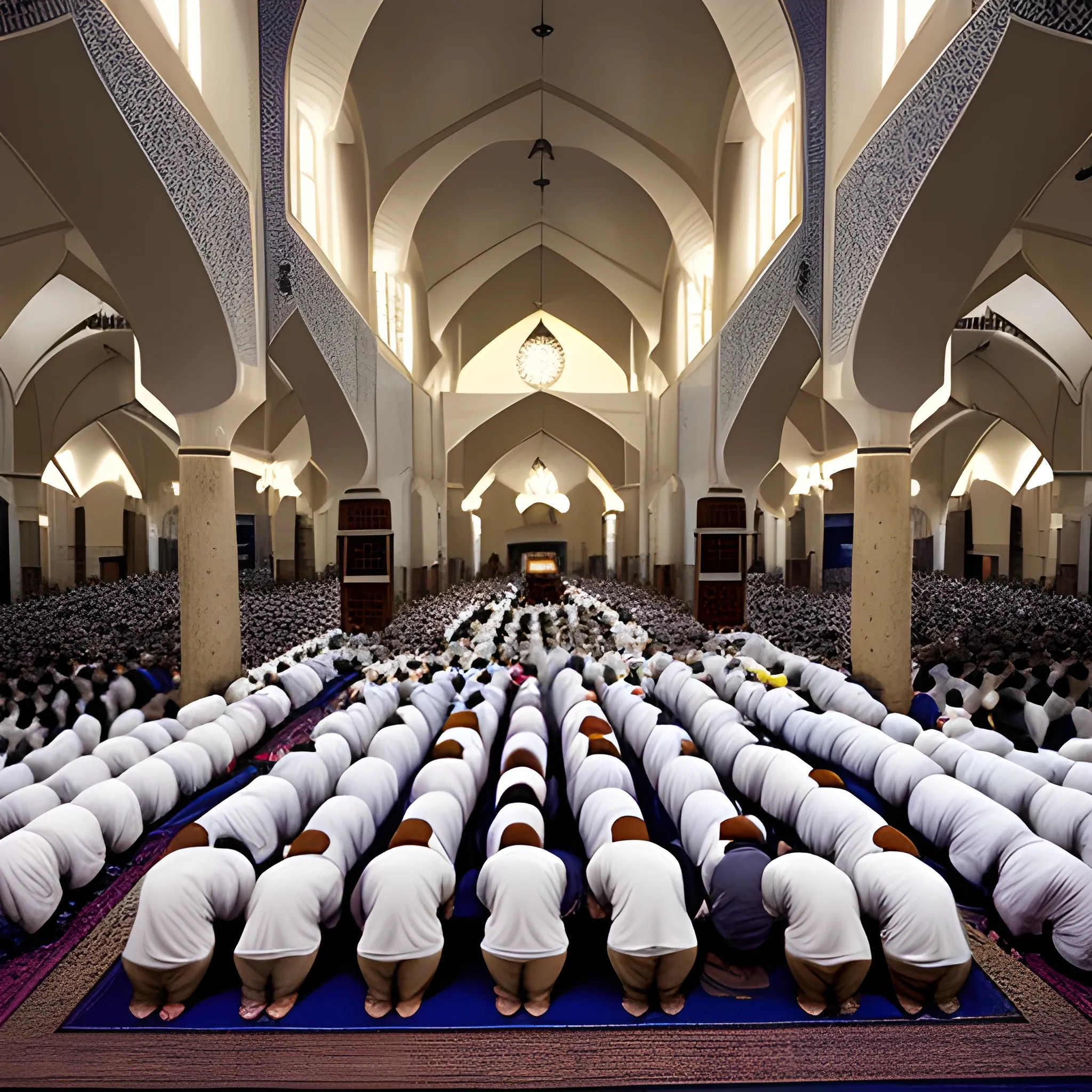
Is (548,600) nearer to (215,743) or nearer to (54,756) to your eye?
(215,743)

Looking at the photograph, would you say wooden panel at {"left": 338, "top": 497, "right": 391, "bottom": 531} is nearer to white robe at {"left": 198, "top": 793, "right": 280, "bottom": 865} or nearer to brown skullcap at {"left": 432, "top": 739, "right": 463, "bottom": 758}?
brown skullcap at {"left": 432, "top": 739, "right": 463, "bottom": 758}

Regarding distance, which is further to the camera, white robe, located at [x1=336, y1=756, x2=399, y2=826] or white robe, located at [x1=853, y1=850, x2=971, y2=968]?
white robe, located at [x1=336, y1=756, x2=399, y2=826]

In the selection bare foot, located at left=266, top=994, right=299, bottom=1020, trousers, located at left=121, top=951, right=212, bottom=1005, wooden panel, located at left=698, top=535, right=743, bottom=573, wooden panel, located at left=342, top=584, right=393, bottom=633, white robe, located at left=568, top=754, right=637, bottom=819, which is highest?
wooden panel, located at left=698, top=535, right=743, bottom=573

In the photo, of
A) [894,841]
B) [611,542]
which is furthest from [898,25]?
[611,542]

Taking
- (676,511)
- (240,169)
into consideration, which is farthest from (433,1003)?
(676,511)

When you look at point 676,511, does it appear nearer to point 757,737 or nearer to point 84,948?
point 757,737

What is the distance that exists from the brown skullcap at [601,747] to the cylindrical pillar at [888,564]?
10.3 ft

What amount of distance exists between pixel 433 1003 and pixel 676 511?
1152 cm

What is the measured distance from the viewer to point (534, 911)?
3.10 metres

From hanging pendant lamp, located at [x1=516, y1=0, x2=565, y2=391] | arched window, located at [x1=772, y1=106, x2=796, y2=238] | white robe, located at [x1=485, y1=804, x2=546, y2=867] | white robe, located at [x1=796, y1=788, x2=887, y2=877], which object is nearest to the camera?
white robe, located at [x1=796, y1=788, x2=887, y2=877]

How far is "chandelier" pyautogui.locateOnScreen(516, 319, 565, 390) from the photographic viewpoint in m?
15.7

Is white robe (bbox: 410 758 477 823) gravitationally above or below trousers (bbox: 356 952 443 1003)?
above

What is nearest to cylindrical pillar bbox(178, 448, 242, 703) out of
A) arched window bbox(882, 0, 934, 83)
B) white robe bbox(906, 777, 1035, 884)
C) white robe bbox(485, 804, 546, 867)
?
white robe bbox(485, 804, 546, 867)

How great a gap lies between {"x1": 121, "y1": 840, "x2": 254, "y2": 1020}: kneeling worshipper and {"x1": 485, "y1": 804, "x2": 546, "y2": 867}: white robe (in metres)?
1.12
